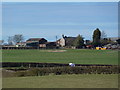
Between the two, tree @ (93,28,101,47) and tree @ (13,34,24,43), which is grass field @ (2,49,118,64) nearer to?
tree @ (93,28,101,47)

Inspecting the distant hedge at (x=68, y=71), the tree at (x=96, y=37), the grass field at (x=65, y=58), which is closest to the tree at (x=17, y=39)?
the tree at (x=96, y=37)

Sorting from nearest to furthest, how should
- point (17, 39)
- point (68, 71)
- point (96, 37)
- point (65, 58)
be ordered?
point (68, 71)
point (65, 58)
point (96, 37)
point (17, 39)

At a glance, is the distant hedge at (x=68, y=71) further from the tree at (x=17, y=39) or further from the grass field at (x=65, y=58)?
the tree at (x=17, y=39)

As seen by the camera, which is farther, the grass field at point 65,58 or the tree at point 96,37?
the tree at point 96,37

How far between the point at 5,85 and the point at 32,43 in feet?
459

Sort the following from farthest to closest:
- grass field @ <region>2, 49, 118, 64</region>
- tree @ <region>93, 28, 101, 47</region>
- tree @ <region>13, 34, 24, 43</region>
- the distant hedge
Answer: tree @ <region>13, 34, 24, 43</region>, tree @ <region>93, 28, 101, 47</region>, grass field @ <region>2, 49, 118, 64</region>, the distant hedge

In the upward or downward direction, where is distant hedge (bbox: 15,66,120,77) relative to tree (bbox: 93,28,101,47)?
downward

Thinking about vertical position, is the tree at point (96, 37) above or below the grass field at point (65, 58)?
above

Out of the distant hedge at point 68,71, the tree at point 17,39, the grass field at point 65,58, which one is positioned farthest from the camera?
the tree at point 17,39

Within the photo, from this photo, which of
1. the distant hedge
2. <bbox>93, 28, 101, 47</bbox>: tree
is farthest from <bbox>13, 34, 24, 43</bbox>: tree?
the distant hedge

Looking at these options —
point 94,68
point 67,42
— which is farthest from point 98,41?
point 94,68

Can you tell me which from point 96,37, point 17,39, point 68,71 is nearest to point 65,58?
point 68,71

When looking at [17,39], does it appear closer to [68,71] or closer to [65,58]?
[65,58]

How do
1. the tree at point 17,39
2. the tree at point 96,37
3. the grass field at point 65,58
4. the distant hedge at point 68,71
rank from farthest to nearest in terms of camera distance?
the tree at point 17,39 → the tree at point 96,37 → the grass field at point 65,58 → the distant hedge at point 68,71
